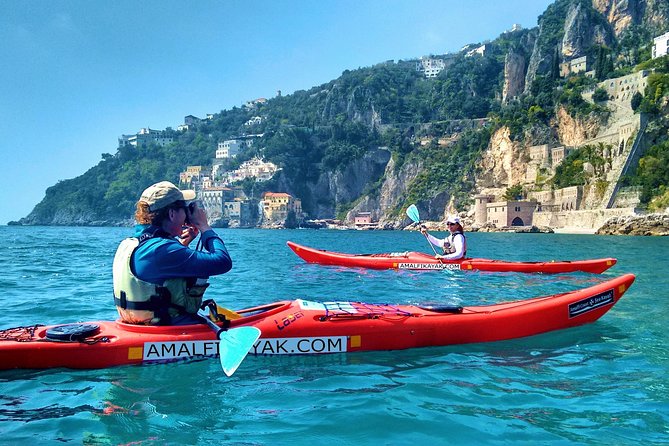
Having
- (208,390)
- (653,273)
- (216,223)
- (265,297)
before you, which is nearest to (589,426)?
(208,390)

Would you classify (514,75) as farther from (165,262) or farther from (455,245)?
(165,262)

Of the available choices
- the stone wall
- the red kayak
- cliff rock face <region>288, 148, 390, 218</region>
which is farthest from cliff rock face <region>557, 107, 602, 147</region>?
the red kayak

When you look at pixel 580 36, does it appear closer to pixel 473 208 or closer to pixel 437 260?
pixel 473 208

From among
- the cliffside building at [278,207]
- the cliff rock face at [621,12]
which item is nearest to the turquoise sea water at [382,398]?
the cliffside building at [278,207]

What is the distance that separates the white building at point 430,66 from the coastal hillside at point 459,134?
61 centimetres

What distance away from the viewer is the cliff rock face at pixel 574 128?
69.2 m

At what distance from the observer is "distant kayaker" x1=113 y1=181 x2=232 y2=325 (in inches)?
180

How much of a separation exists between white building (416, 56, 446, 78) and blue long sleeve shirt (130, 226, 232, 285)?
180858 millimetres

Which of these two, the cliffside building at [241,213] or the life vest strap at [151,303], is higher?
the cliffside building at [241,213]

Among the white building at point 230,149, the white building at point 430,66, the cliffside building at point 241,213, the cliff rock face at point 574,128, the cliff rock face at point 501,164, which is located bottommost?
the cliffside building at point 241,213

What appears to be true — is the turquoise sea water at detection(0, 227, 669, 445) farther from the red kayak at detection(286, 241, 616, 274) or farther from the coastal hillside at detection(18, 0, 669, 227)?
the coastal hillside at detection(18, 0, 669, 227)

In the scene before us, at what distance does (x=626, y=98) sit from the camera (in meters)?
66.2

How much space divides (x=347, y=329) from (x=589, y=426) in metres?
2.58

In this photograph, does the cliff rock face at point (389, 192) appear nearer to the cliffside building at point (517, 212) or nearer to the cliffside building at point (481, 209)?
the cliffside building at point (481, 209)
